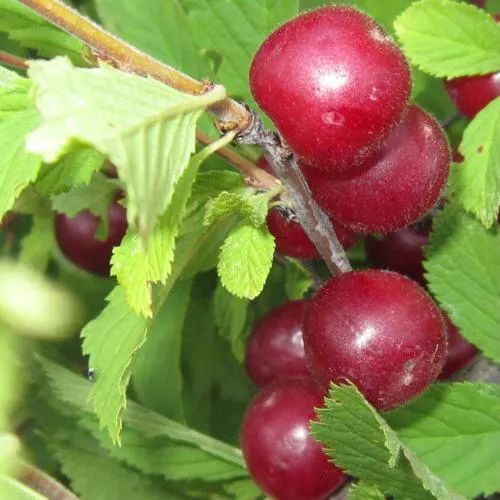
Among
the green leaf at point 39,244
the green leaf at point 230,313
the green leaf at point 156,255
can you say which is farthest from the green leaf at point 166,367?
the green leaf at point 156,255

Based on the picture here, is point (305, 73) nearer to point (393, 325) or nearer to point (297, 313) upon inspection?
point (393, 325)

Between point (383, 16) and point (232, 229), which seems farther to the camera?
point (383, 16)

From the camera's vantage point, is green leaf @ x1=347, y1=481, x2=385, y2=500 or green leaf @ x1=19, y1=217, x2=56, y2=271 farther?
green leaf @ x1=19, y1=217, x2=56, y2=271

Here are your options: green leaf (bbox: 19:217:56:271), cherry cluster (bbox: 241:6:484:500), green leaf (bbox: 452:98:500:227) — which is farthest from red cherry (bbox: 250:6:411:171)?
green leaf (bbox: 19:217:56:271)

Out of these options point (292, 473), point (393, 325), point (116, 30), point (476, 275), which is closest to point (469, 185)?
point (476, 275)

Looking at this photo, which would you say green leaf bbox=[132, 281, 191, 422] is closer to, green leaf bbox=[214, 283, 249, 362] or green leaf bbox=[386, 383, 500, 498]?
green leaf bbox=[214, 283, 249, 362]

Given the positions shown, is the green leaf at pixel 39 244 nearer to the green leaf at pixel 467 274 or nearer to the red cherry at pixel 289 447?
the red cherry at pixel 289 447

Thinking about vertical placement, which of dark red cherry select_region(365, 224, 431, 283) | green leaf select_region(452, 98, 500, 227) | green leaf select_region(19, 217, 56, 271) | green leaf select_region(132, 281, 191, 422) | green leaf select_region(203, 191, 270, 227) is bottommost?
green leaf select_region(19, 217, 56, 271)
